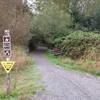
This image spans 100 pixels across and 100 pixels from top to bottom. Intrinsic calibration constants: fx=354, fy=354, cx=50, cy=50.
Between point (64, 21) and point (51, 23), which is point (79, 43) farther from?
point (51, 23)

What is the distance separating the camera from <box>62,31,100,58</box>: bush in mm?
31917

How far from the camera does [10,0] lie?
33750 mm

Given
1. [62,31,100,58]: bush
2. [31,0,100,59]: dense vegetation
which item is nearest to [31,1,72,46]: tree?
[31,0,100,59]: dense vegetation

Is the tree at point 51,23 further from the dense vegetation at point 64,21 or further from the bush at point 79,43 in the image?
the bush at point 79,43

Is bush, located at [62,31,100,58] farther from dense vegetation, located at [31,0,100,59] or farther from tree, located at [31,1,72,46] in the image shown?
tree, located at [31,1,72,46]

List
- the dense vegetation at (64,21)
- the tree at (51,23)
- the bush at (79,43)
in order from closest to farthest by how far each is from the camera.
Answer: the bush at (79,43) → the dense vegetation at (64,21) → the tree at (51,23)

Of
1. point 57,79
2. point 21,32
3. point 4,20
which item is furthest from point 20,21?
point 57,79

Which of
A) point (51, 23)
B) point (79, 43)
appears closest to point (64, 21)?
point (51, 23)

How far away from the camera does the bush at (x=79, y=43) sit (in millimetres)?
31917

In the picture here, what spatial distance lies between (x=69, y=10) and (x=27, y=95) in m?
37.9

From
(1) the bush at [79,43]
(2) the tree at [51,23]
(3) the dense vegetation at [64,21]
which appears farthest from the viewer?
(2) the tree at [51,23]

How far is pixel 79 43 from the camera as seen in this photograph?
33.4 meters

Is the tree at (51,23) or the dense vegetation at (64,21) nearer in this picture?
the dense vegetation at (64,21)

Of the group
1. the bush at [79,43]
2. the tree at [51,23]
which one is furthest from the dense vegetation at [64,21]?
the bush at [79,43]
